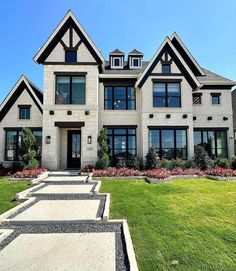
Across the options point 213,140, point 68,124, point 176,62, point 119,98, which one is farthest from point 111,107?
point 213,140

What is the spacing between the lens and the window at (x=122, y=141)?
17219 mm

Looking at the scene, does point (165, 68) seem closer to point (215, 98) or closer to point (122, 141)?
point (215, 98)

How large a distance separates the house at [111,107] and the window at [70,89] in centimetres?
8

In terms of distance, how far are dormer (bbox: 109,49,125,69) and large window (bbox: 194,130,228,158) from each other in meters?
9.59

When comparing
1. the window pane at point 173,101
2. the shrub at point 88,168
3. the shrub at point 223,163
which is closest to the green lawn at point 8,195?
the shrub at point 88,168

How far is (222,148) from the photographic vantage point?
1834cm

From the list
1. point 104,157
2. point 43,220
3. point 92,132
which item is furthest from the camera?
point 92,132

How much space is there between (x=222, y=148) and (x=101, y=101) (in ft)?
38.6

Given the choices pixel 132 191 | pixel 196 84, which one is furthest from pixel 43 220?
pixel 196 84

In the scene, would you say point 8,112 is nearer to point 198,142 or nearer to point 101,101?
point 101,101

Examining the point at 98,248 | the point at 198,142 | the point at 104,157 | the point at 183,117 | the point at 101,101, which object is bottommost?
the point at 98,248

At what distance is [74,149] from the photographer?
16734 mm

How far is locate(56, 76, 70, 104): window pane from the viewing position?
16000mm

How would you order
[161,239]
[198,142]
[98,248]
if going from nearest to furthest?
[98,248] < [161,239] < [198,142]
